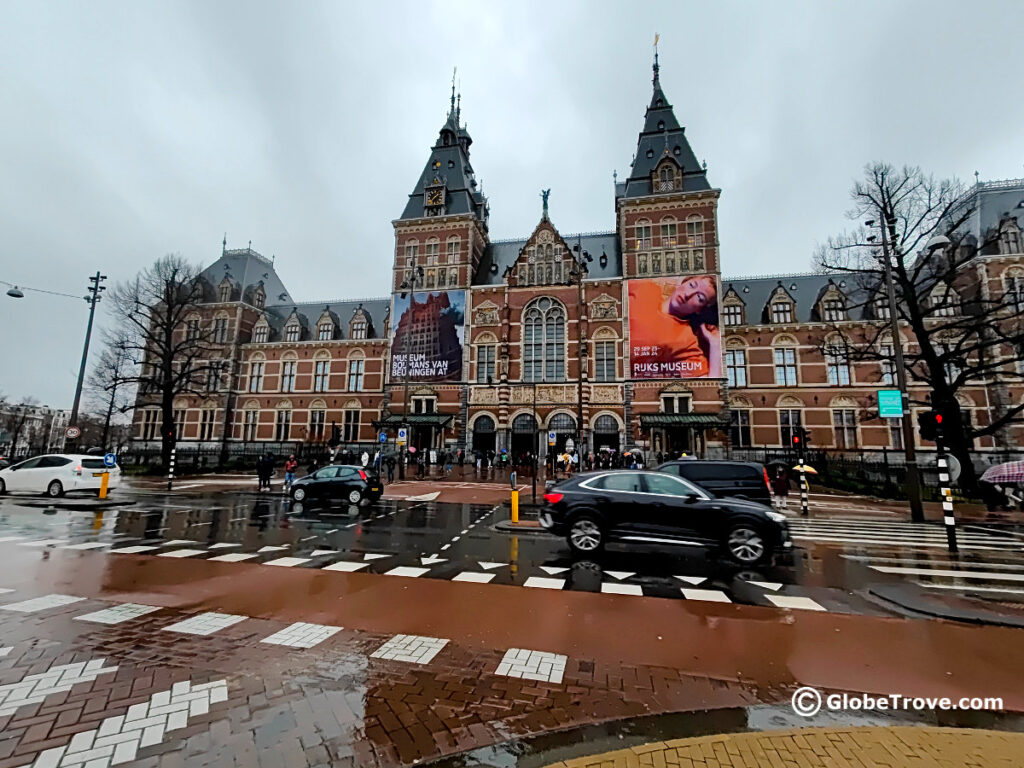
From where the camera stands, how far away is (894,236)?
15.8 metres

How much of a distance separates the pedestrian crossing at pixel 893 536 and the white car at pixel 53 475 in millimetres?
22569

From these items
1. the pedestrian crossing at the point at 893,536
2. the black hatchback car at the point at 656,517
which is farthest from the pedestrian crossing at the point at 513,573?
the pedestrian crossing at the point at 893,536

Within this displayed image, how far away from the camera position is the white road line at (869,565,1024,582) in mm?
7230

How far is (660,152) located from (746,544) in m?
36.7

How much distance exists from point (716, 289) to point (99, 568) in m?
34.3

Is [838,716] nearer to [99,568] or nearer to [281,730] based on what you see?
[281,730]

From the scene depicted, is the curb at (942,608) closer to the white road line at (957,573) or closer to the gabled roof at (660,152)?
the white road line at (957,573)

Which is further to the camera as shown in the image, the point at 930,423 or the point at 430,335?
the point at 430,335

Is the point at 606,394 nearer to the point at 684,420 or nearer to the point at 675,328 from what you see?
the point at 684,420

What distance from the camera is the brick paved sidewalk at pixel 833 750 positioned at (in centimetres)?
246

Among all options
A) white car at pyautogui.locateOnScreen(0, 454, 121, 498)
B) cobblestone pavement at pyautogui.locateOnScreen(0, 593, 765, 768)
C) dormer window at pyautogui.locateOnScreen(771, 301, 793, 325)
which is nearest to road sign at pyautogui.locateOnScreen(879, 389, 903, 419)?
cobblestone pavement at pyautogui.locateOnScreen(0, 593, 765, 768)

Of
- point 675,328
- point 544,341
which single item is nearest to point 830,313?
point 675,328

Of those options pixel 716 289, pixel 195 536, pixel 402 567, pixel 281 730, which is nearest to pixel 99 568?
pixel 195 536

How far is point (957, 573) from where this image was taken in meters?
7.51
